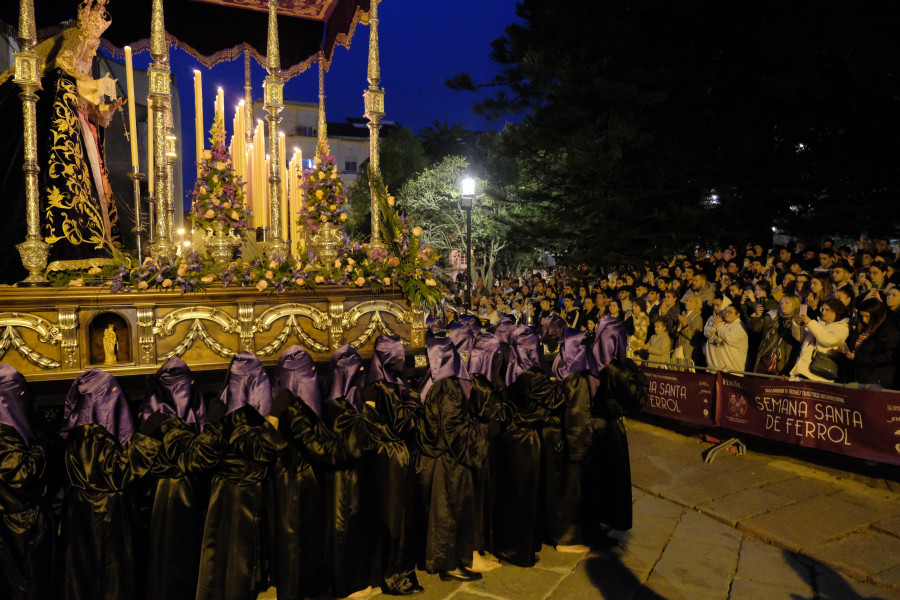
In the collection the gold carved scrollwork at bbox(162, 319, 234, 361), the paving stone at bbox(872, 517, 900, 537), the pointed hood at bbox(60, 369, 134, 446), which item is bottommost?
the paving stone at bbox(872, 517, 900, 537)

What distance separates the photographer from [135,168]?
6.93 metres

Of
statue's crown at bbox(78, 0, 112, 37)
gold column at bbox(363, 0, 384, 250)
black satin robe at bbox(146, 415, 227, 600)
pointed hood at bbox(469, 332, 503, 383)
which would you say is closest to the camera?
black satin robe at bbox(146, 415, 227, 600)

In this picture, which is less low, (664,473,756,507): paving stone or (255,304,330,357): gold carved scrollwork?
(255,304,330,357): gold carved scrollwork

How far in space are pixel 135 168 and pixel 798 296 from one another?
9.02 m

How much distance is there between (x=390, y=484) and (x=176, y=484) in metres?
1.48

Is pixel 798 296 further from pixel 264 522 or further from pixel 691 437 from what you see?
pixel 264 522

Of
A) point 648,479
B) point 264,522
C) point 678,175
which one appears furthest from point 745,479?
point 678,175

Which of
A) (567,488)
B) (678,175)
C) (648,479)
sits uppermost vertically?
(678,175)

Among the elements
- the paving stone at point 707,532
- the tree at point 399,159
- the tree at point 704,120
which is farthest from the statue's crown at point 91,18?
the tree at point 399,159

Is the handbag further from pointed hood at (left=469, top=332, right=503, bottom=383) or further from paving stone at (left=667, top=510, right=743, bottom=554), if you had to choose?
pointed hood at (left=469, top=332, right=503, bottom=383)

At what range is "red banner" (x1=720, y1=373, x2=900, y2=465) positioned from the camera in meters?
6.09

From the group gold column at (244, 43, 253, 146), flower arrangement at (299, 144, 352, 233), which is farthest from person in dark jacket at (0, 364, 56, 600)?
gold column at (244, 43, 253, 146)

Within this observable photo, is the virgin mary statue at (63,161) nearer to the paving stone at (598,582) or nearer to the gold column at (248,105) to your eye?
the gold column at (248,105)

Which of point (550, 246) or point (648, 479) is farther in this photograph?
point (550, 246)
